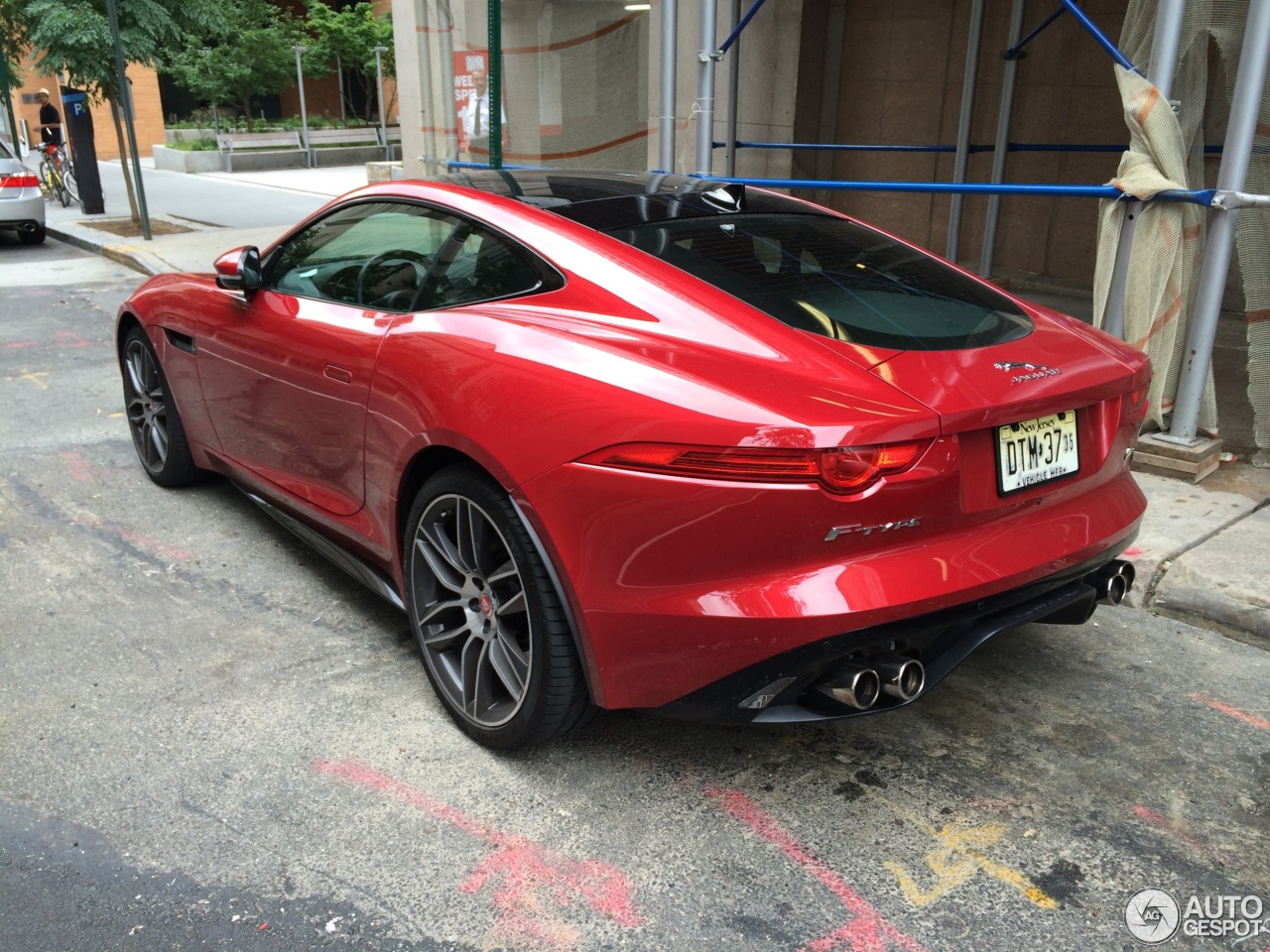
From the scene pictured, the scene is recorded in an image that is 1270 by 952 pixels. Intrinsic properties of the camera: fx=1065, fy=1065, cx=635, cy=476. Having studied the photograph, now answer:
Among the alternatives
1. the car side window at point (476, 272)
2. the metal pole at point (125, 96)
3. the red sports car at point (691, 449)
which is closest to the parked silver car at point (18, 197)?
the metal pole at point (125, 96)

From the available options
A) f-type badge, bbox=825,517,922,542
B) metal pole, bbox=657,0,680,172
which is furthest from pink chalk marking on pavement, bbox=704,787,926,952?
metal pole, bbox=657,0,680,172

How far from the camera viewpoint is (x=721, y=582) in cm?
236

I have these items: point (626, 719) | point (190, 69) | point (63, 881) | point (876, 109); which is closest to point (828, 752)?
point (626, 719)

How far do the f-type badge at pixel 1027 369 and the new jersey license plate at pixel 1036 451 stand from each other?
0.10 metres

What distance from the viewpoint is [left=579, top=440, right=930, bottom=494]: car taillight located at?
227 cm

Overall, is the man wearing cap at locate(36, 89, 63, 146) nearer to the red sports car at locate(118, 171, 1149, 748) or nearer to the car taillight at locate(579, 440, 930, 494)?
the red sports car at locate(118, 171, 1149, 748)

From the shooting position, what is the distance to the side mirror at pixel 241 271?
3906 millimetres

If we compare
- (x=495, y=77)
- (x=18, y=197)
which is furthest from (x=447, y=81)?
(x=18, y=197)

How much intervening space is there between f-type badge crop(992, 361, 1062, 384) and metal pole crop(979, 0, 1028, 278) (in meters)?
6.61

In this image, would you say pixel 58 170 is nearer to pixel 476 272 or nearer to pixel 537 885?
pixel 476 272

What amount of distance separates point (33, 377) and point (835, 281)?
633 cm

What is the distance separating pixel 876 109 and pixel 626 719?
30.3ft

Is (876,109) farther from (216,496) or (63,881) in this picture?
(63,881)

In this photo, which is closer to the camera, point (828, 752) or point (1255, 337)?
point (828, 752)
